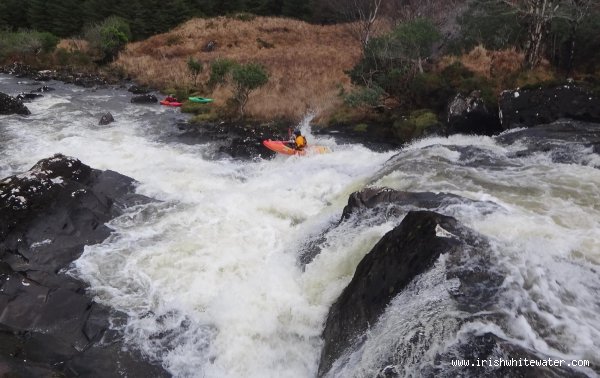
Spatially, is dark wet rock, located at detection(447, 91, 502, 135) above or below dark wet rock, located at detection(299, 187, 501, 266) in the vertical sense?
below

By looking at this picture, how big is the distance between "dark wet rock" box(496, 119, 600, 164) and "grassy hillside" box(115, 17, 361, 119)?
25.0 feet

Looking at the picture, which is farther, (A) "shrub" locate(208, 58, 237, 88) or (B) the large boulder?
(A) "shrub" locate(208, 58, 237, 88)

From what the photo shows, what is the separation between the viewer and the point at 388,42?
17531 millimetres

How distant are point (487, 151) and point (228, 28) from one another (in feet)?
101

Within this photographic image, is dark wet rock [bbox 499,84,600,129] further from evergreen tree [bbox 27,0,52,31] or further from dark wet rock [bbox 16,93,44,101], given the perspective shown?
evergreen tree [bbox 27,0,52,31]

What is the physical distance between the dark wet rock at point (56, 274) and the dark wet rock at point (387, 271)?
244 cm

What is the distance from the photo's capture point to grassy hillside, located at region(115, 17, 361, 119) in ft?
60.7

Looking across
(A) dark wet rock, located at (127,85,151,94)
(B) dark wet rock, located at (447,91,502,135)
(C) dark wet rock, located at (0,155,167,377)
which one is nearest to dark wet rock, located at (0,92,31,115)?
(A) dark wet rock, located at (127,85,151,94)

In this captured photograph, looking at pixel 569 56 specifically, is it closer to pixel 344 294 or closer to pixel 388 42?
pixel 388 42

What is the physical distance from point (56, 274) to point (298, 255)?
4.20m

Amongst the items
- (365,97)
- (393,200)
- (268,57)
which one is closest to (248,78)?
(365,97)

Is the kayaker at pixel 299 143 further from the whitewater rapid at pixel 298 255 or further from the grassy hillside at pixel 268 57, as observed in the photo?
the grassy hillside at pixel 268 57

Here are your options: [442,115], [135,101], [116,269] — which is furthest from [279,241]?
[135,101]

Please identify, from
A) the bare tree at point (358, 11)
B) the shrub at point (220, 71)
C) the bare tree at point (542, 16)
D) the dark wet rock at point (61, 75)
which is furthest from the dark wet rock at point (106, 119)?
the bare tree at point (542, 16)
